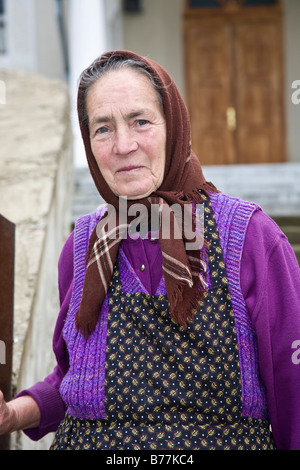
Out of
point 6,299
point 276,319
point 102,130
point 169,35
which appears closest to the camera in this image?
point 276,319

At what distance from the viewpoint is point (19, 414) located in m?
1.79

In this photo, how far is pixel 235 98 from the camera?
9672 millimetres

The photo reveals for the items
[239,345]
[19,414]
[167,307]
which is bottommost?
[19,414]

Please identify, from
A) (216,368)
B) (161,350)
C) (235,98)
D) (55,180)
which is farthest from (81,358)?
(235,98)

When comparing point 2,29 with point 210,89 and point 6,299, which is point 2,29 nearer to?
point 210,89

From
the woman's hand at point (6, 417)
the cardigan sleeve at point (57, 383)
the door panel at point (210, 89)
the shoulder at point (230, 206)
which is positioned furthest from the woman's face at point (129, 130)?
the door panel at point (210, 89)

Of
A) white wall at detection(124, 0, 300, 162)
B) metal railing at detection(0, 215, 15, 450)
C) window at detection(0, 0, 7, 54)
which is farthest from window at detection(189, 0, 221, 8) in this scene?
metal railing at detection(0, 215, 15, 450)

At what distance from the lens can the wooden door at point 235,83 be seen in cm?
955

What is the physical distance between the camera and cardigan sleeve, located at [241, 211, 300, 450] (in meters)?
1.58

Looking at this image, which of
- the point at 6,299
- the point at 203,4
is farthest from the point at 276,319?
the point at 203,4

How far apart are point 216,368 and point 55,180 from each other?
6.86 feet

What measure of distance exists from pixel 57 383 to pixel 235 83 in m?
8.37

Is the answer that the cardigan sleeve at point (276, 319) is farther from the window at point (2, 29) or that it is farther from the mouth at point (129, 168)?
the window at point (2, 29)
